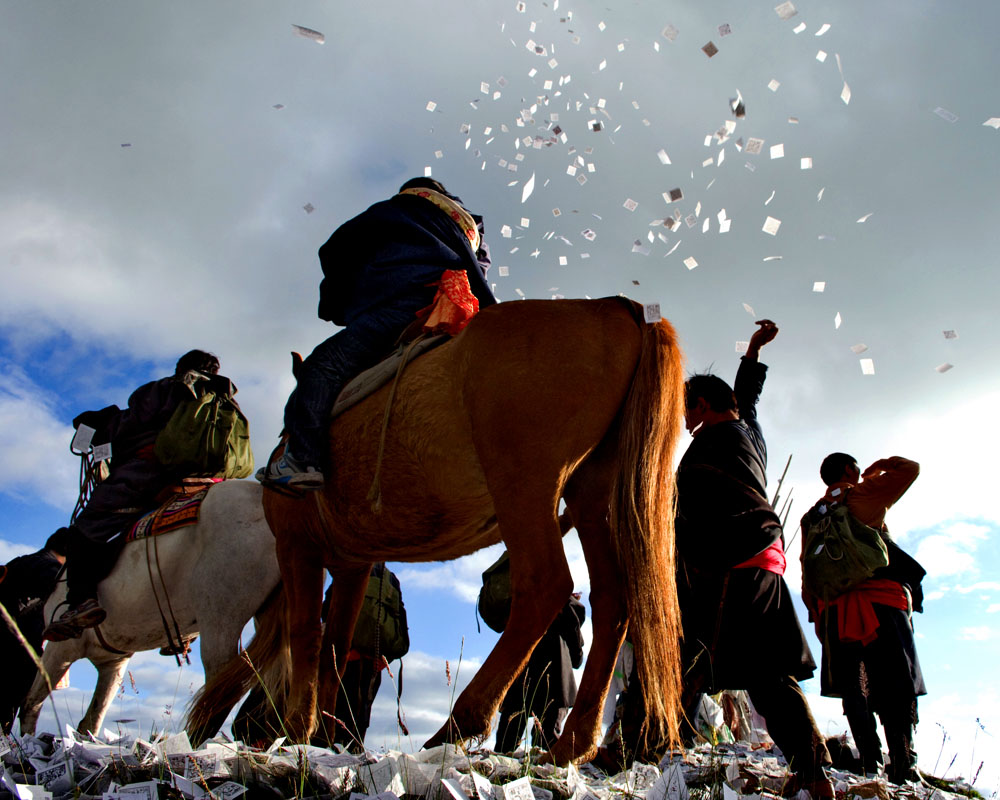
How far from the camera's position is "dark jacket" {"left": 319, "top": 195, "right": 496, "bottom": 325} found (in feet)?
12.4

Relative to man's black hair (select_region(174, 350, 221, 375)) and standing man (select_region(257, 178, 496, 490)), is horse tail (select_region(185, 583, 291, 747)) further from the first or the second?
man's black hair (select_region(174, 350, 221, 375))

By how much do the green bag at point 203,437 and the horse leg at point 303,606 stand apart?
149 centimetres

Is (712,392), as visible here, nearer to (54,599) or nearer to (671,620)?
(671,620)

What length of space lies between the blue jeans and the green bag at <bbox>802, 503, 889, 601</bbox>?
305 cm

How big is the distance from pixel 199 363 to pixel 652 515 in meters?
4.30

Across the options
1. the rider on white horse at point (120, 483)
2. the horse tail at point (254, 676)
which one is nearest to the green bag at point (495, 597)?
the horse tail at point (254, 676)

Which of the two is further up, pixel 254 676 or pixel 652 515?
pixel 652 515

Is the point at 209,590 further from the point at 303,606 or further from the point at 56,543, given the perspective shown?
the point at 56,543

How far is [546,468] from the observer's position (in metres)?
2.79

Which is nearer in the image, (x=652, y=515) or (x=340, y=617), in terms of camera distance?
(x=652, y=515)

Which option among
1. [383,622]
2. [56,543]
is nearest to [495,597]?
[383,622]

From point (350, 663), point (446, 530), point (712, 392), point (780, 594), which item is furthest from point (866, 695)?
point (350, 663)

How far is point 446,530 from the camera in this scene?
11.2 feet

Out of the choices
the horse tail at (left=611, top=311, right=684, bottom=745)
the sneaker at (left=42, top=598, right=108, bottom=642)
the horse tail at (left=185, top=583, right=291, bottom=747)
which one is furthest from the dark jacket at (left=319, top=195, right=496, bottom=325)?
the sneaker at (left=42, top=598, right=108, bottom=642)
